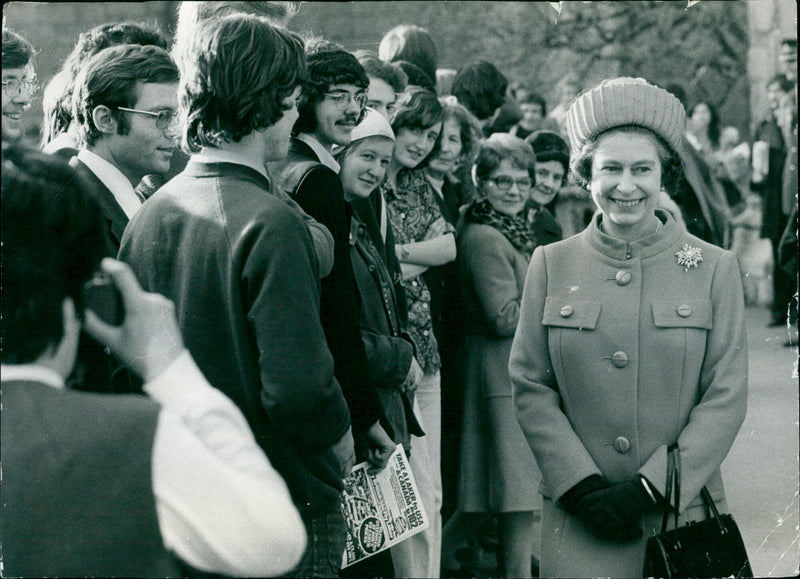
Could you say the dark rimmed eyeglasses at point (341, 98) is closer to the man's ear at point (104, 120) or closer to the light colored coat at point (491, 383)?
the man's ear at point (104, 120)

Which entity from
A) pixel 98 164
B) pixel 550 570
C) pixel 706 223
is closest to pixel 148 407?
pixel 98 164

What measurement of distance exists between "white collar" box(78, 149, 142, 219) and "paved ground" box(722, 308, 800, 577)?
2554mm

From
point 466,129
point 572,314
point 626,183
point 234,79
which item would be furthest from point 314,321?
point 466,129

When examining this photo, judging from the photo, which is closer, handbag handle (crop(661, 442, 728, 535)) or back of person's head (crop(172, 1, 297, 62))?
handbag handle (crop(661, 442, 728, 535))

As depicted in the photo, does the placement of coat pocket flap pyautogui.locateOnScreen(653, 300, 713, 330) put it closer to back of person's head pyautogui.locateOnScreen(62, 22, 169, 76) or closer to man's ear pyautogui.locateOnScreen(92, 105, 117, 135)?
man's ear pyautogui.locateOnScreen(92, 105, 117, 135)

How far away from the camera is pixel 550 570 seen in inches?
137

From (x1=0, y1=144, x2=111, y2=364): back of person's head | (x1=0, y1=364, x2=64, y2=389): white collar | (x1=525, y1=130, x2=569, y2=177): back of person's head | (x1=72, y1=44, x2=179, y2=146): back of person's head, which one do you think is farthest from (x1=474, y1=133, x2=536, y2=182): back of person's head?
(x1=0, y1=364, x2=64, y2=389): white collar

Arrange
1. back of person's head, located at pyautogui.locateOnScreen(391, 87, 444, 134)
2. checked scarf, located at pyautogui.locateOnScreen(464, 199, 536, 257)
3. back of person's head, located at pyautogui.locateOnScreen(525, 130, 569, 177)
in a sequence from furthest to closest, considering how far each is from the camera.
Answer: back of person's head, located at pyautogui.locateOnScreen(525, 130, 569, 177) < checked scarf, located at pyautogui.locateOnScreen(464, 199, 536, 257) < back of person's head, located at pyautogui.locateOnScreen(391, 87, 444, 134)

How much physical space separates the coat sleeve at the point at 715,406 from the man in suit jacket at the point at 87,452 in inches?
65.0

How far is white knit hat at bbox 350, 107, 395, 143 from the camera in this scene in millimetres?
4156

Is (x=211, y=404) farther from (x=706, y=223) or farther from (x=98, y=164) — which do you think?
(x=706, y=223)

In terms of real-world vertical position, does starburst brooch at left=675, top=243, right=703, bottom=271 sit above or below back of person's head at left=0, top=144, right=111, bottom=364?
below

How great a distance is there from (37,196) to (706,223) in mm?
6245

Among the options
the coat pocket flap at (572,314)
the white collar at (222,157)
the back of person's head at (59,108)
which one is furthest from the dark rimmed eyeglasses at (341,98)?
the white collar at (222,157)
